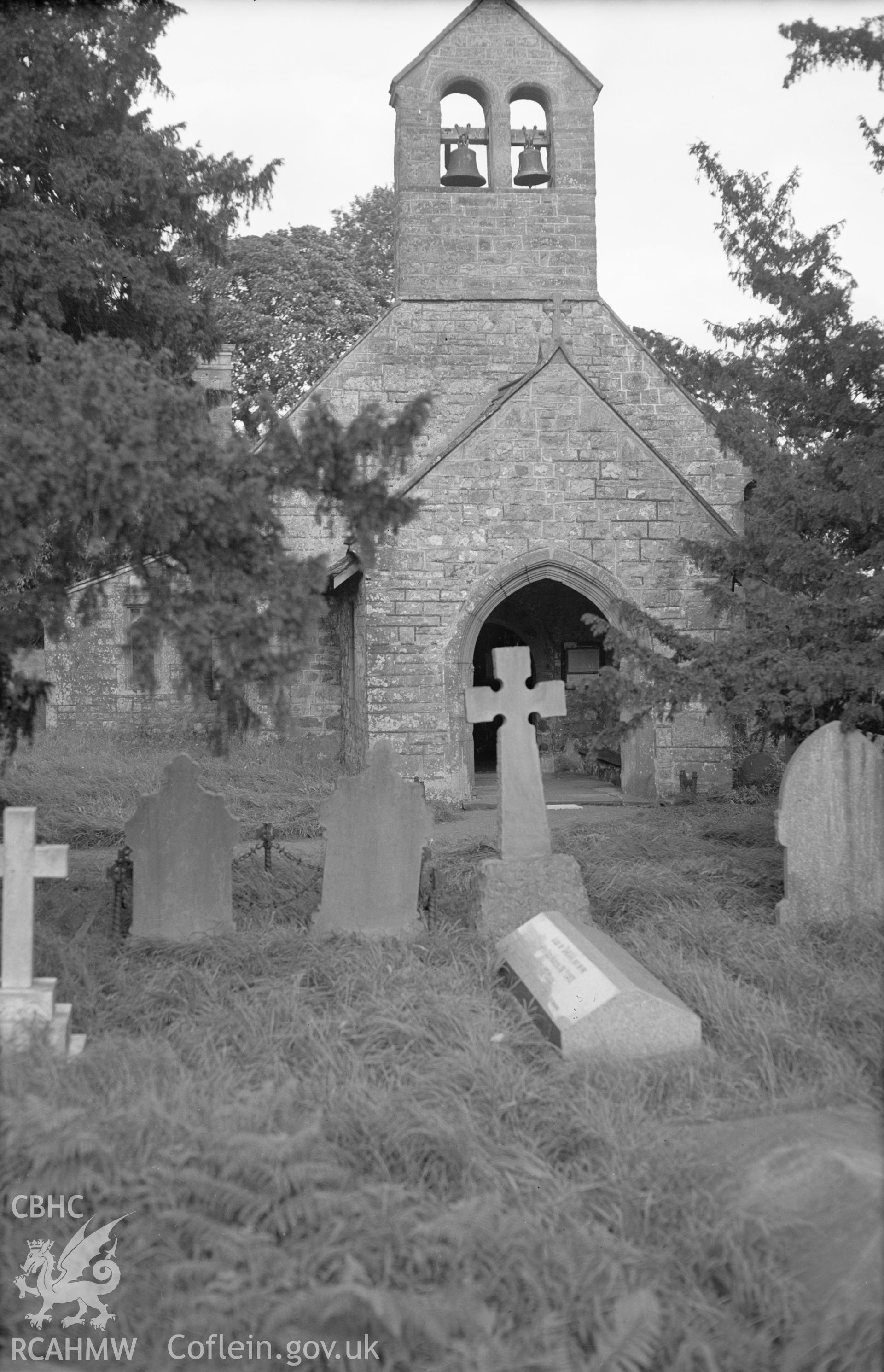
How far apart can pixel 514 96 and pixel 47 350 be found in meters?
12.5

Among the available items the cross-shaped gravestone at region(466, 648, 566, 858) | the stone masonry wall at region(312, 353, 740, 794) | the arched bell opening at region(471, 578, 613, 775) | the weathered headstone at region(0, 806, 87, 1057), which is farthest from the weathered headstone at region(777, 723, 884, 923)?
the arched bell opening at region(471, 578, 613, 775)

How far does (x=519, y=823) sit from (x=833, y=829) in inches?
71.9

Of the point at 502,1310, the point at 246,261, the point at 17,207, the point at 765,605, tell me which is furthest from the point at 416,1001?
the point at 246,261

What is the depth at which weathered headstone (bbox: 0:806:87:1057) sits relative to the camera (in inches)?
179

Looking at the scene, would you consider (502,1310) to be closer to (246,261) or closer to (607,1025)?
(607,1025)

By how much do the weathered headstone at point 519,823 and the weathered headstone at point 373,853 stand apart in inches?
16.6

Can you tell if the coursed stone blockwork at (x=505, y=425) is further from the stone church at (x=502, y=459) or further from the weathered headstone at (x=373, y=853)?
the weathered headstone at (x=373, y=853)

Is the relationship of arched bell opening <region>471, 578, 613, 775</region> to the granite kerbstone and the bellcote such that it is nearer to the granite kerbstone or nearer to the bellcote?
the bellcote

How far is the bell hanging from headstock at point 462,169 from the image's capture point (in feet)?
49.2

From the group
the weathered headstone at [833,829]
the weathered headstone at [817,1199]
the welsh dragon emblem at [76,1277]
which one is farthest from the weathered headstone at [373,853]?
the welsh dragon emblem at [76,1277]

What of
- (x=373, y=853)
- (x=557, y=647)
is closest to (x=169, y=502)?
(x=373, y=853)

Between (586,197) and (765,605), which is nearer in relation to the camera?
(765,605)

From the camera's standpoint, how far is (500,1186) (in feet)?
12.3

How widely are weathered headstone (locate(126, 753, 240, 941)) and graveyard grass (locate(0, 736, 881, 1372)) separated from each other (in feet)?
1.16
